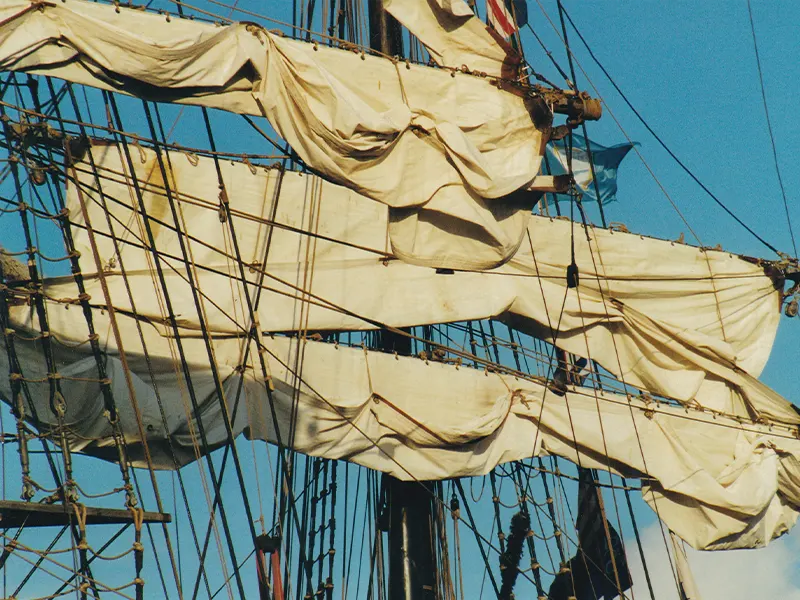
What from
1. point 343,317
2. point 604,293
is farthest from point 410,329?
point 604,293

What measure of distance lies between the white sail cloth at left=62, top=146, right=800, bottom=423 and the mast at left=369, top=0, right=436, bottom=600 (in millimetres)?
908

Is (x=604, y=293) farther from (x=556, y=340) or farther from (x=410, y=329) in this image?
(x=410, y=329)

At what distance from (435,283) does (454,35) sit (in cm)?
278

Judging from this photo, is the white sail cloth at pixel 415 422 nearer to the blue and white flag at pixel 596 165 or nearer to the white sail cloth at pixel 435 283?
the white sail cloth at pixel 435 283

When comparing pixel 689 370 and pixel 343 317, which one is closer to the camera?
pixel 343 317

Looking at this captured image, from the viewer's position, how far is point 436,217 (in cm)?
1351

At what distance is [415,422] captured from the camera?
15.7 meters

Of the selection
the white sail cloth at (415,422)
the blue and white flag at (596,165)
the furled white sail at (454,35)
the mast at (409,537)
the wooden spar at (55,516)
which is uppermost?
the blue and white flag at (596,165)

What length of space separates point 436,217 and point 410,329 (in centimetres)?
408

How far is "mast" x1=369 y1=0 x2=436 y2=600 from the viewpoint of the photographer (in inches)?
615

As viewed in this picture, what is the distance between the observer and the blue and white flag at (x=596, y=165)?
21.0 meters

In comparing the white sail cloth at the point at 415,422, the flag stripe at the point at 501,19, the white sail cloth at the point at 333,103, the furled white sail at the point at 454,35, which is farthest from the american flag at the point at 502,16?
the white sail cloth at the point at 415,422

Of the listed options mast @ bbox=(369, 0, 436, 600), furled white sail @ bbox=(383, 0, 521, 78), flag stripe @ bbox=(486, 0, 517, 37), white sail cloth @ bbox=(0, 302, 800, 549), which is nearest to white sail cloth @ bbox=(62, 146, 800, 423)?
white sail cloth @ bbox=(0, 302, 800, 549)

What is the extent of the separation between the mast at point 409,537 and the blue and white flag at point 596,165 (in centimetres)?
531
